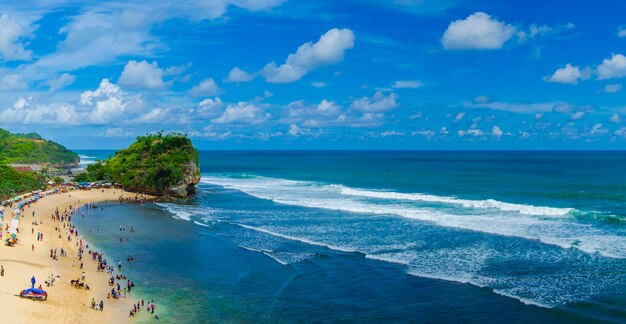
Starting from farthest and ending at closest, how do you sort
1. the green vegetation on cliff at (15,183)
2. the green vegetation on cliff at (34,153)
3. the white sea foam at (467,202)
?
1. the green vegetation on cliff at (34,153)
2. the green vegetation on cliff at (15,183)
3. the white sea foam at (467,202)

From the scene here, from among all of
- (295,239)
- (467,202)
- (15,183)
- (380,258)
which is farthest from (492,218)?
(15,183)

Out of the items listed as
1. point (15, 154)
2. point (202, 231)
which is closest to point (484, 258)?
point (202, 231)

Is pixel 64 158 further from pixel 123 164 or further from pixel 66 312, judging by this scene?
pixel 66 312

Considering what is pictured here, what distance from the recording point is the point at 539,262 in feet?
128

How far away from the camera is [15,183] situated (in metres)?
82.5

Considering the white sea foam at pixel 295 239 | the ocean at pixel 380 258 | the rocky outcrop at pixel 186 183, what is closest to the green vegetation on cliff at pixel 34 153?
the rocky outcrop at pixel 186 183

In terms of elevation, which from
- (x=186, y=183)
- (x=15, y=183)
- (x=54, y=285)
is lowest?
(x=54, y=285)

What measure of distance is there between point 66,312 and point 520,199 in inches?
2446

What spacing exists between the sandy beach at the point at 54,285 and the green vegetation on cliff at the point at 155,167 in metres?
30.5

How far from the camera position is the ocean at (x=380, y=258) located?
31.2 meters

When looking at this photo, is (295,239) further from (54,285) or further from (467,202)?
(467,202)

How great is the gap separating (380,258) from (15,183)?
A: 224ft

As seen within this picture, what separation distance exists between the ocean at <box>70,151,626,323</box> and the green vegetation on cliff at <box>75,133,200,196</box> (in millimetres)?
12303

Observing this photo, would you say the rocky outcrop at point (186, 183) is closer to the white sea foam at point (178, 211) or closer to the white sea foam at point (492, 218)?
the white sea foam at point (178, 211)
